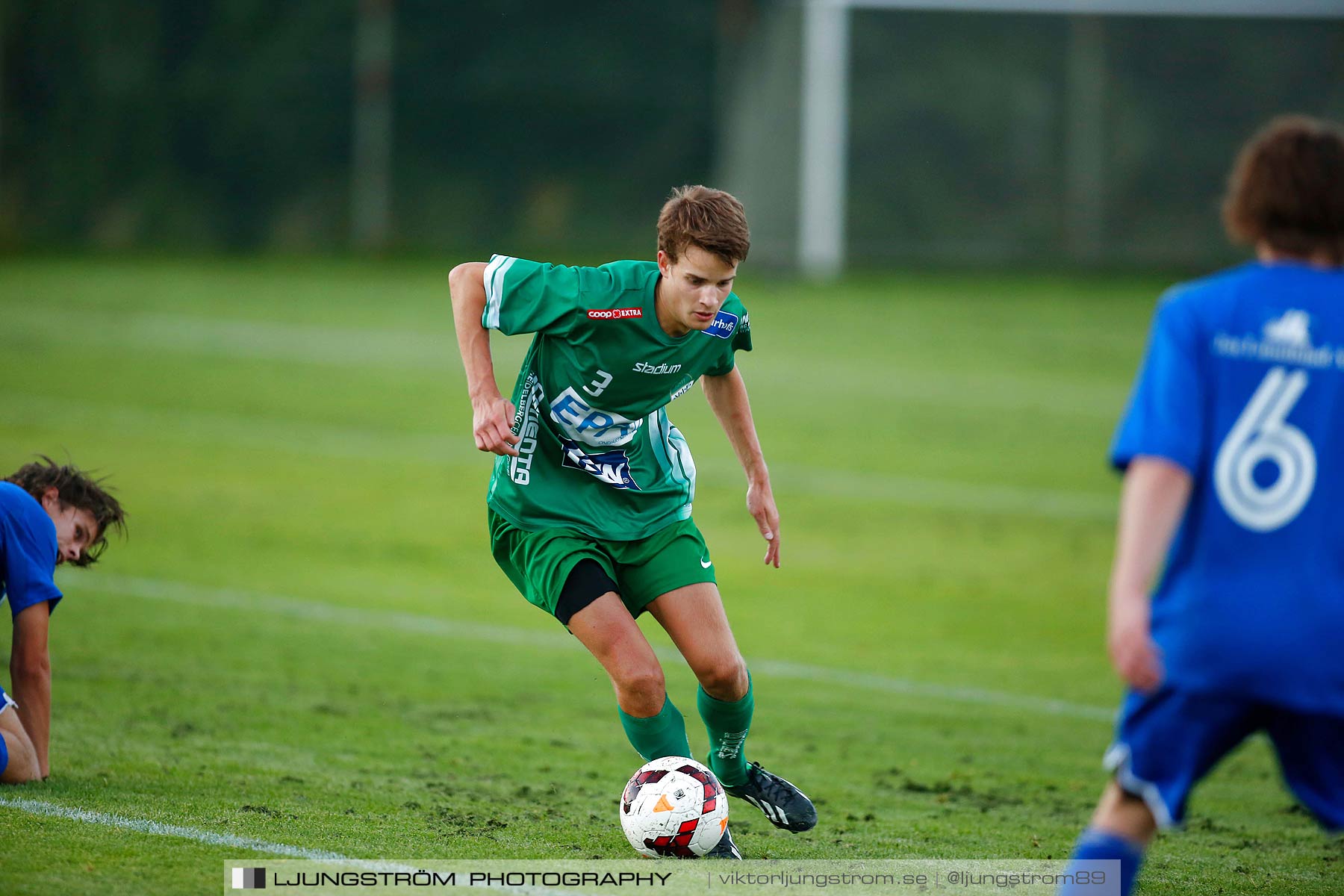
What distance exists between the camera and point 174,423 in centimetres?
1561

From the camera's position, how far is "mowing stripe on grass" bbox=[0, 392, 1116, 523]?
13.7 meters

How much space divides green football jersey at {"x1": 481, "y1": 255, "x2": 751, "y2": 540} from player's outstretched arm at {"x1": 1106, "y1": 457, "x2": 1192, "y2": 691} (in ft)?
6.79

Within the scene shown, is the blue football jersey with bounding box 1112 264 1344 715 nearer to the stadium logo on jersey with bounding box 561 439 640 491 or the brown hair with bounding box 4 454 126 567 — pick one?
the stadium logo on jersey with bounding box 561 439 640 491

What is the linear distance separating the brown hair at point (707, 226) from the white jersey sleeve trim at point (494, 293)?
52cm

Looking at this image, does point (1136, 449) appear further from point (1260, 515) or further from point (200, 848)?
point (200, 848)

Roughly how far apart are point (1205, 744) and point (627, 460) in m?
2.31

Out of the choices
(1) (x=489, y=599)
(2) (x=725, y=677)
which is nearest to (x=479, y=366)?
(2) (x=725, y=677)

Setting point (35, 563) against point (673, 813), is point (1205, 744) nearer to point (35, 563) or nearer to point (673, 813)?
point (673, 813)

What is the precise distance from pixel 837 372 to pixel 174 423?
26.2 feet

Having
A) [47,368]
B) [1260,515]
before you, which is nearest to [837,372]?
[47,368]

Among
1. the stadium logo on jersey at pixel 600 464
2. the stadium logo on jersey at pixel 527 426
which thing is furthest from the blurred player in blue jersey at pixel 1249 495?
the stadium logo on jersey at pixel 527 426

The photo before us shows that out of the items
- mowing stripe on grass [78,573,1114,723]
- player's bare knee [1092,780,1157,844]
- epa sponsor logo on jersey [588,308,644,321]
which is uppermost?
epa sponsor logo on jersey [588,308,644,321]

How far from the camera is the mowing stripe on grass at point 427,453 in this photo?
13664mm

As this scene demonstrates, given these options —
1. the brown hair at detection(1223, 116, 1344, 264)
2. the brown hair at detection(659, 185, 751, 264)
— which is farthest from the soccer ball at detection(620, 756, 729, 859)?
the brown hair at detection(1223, 116, 1344, 264)
